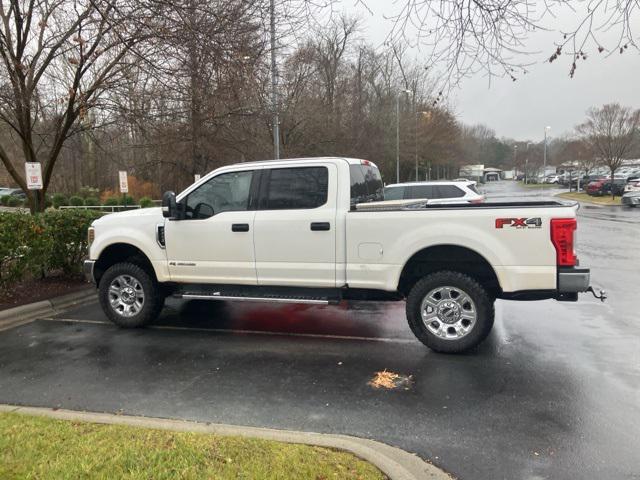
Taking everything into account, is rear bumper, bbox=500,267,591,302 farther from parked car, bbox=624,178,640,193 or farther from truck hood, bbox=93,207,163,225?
parked car, bbox=624,178,640,193

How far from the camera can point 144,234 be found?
6.51 metres

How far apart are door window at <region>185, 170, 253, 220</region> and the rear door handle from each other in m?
0.97

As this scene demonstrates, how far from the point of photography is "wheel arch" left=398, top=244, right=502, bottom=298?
534 centimetres

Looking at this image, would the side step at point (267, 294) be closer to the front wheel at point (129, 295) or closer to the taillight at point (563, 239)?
the front wheel at point (129, 295)

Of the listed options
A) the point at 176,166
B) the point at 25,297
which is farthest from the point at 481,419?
the point at 176,166

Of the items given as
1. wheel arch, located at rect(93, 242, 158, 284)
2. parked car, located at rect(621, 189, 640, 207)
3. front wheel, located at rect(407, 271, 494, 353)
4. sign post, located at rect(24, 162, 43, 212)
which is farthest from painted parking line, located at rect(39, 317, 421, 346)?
parked car, located at rect(621, 189, 640, 207)

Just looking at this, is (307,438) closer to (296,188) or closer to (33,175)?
(296,188)

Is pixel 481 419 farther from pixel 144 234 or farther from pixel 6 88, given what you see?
pixel 6 88

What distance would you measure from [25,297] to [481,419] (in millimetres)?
7024

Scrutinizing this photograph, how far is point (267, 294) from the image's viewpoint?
6.04 m

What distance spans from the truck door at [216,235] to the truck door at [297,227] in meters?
0.19

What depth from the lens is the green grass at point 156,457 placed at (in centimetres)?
301

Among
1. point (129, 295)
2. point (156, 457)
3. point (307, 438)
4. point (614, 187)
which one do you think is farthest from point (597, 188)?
point (156, 457)

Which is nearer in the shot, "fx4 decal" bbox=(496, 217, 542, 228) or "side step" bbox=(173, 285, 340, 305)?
"fx4 decal" bbox=(496, 217, 542, 228)
